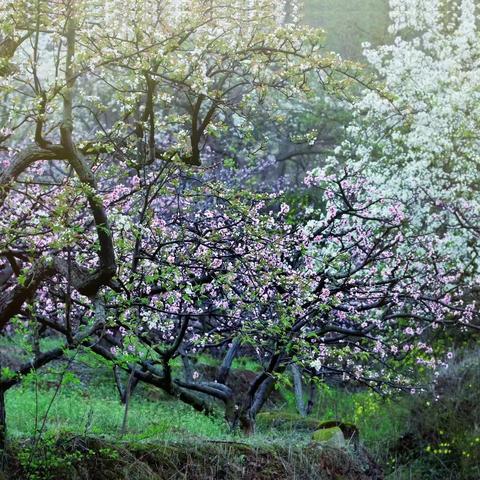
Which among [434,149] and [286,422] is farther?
[434,149]

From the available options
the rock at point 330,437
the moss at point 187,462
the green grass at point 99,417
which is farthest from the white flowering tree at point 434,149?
the moss at point 187,462

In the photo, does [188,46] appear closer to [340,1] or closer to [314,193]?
[314,193]

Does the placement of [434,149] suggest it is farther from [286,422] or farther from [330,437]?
[330,437]

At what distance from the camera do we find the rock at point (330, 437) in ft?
35.6

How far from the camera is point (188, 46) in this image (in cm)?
869

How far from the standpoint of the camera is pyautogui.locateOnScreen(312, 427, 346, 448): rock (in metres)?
10.8

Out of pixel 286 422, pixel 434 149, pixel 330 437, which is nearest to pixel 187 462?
pixel 330 437

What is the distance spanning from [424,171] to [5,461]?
12.9m

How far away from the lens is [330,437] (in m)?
11.0

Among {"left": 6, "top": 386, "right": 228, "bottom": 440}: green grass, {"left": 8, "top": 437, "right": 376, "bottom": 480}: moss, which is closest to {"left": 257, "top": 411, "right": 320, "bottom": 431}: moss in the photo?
{"left": 6, "top": 386, "right": 228, "bottom": 440}: green grass

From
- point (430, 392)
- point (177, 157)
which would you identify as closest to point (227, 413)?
point (177, 157)

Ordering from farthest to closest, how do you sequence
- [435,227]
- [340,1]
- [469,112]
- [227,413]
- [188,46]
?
[340,1] < [469,112] < [435,227] < [227,413] < [188,46]

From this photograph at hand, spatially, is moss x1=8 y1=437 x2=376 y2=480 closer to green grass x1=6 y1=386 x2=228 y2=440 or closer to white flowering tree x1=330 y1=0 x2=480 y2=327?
green grass x1=6 y1=386 x2=228 y2=440

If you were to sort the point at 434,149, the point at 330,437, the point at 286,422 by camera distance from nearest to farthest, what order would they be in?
the point at 330,437 < the point at 286,422 < the point at 434,149
